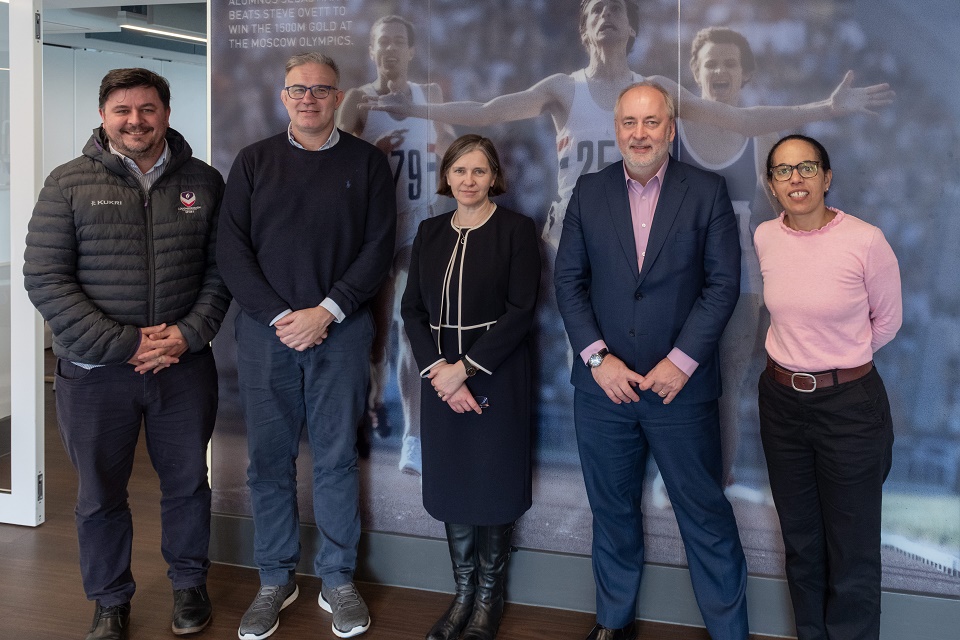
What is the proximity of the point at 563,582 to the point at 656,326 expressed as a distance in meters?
1.19

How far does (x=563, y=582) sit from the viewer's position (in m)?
3.49

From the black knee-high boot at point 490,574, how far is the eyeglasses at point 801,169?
5.00 feet

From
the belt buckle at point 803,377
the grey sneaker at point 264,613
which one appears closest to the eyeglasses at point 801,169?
the belt buckle at point 803,377

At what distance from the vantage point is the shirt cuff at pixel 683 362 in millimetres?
2857

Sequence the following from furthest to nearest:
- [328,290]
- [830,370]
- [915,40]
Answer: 1. [328,290]
2. [915,40]
3. [830,370]

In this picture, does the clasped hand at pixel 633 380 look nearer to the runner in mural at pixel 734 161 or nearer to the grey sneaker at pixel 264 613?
the runner in mural at pixel 734 161

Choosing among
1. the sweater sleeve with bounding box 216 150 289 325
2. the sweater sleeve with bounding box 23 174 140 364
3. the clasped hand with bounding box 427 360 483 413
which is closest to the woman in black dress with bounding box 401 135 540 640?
the clasped hand with bounding box 427 360 483 413

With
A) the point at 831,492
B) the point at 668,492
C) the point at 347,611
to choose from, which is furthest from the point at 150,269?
the point at 831,492

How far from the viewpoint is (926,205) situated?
301 cm

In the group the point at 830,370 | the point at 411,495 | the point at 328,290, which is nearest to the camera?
the point at 830,370

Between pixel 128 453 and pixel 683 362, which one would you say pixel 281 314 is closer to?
pixel 128 453

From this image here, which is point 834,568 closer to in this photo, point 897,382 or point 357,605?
point 897,382

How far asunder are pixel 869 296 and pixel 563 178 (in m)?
1.19

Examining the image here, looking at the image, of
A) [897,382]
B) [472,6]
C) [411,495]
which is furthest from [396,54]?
[897,382]
